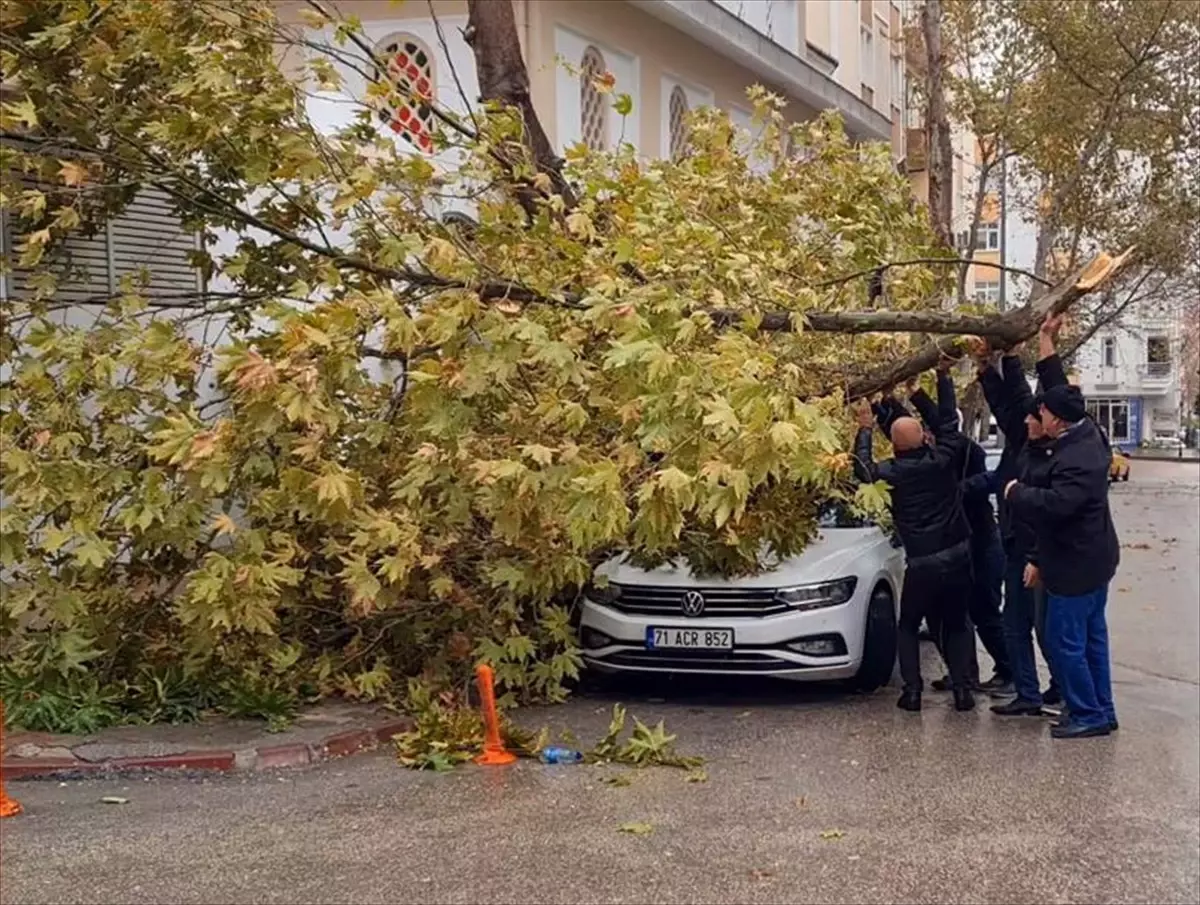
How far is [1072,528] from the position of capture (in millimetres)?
7559

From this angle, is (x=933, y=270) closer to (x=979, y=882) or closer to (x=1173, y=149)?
(x=979, y=882)

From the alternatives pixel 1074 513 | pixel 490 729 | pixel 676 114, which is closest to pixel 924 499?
pixel 1074 513

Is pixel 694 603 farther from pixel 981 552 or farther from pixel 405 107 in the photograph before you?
Answer: pixel 405 107

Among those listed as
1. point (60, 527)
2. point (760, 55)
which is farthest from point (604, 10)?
point (60, 527)

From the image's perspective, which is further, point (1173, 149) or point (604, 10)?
point (1173, 149)

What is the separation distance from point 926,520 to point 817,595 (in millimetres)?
877

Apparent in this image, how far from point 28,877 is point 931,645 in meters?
7.76

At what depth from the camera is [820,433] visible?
413cm

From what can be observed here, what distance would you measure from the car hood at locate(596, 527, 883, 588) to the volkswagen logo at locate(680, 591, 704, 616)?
60 millimetres

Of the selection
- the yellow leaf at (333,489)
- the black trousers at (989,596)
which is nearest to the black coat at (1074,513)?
the black trousers at (989,596)

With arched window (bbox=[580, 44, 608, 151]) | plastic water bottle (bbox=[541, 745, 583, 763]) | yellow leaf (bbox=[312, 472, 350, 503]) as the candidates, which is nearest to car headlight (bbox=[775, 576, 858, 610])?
plastic water bottle (bbox=[541, 745, 583, 763])

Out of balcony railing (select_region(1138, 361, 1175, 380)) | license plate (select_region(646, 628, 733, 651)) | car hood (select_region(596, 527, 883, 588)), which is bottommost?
license plate (select_region(646, 628, 733, 651))

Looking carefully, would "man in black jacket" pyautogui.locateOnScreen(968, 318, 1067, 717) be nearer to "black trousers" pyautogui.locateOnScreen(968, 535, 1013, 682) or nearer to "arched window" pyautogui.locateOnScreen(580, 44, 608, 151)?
"black trousers" pyautogui.locateOnScreen(968, 535, 1013, 682)

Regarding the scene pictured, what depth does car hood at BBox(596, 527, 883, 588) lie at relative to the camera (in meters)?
8.74
